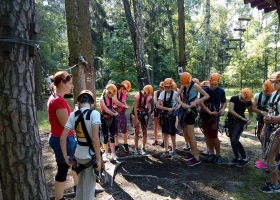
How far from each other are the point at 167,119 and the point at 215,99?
126 cm

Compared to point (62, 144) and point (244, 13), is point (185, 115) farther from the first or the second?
point (244, 13)

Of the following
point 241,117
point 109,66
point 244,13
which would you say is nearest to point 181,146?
point 241,117

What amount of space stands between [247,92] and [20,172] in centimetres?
469

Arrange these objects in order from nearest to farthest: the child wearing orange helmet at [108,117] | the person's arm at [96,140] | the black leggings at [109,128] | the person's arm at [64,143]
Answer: the person's arm at [96,140] < the person's arm at [64,143] < the child wearing orange helmet at [108,117] < the black leggings at [109,128]

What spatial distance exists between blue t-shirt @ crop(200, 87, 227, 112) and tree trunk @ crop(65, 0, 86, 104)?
3.00 meters

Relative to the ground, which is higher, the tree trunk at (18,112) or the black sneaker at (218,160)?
the tree trunk at (18,112)

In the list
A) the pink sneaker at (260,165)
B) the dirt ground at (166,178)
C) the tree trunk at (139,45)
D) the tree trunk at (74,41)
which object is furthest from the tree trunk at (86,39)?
the tree trunk at (139,45)

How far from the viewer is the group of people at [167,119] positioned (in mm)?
3156

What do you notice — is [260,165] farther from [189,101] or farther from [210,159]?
[189,101]

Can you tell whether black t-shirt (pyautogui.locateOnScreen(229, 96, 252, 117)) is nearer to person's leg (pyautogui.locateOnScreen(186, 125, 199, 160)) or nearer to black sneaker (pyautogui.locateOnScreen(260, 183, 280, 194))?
person's leg (pyautogui.locateOnScreen(186, 125, 199, 160))

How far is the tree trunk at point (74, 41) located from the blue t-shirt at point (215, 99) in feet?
9.83

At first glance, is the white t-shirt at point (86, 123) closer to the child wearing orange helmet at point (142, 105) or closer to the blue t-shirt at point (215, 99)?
the child wearing orange helmet at point (142, 105)

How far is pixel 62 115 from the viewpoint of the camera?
3.33 m

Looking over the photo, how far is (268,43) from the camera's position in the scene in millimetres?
19203
